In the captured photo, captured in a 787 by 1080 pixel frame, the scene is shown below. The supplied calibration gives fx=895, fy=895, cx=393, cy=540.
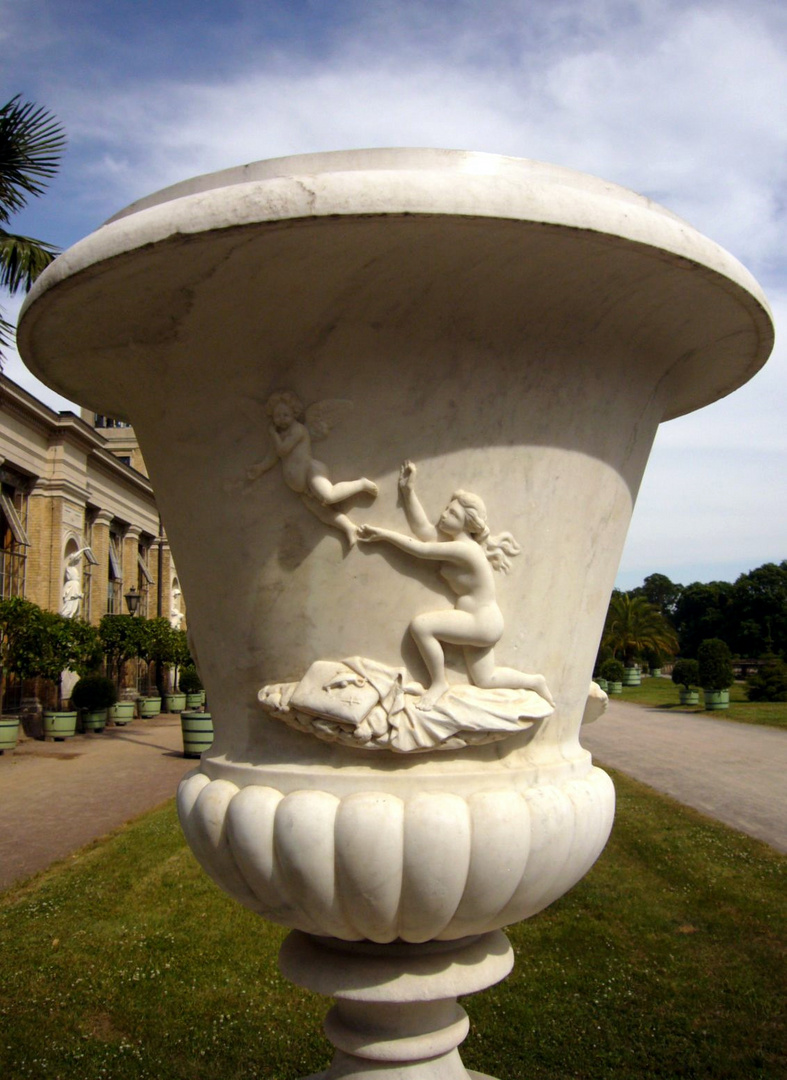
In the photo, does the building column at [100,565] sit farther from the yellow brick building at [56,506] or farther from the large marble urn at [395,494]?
the large marble urn at [395,494]

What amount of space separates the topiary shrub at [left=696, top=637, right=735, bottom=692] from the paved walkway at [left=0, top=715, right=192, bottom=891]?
13447 millimetres

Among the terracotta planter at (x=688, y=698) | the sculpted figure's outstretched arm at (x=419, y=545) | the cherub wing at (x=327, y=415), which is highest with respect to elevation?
Result: the cherub wing at (x=327, y=415)

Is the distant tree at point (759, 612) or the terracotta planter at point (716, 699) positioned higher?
the distant tree at point (759, 612)

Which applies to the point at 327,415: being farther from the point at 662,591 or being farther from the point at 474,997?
the point at 662,591

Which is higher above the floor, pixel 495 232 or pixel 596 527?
pixel 495 232

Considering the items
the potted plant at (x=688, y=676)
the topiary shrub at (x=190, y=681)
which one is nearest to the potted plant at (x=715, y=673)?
the potted plant at (x=688, y=676)

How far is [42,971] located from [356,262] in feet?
15.2

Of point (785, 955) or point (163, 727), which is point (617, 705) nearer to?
point (163, 727)

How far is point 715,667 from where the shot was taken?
2314cm

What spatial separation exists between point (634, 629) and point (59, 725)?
3260cm

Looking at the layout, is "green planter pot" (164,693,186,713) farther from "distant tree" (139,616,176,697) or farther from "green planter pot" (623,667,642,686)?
"green planter pot" (623,667,642,686)

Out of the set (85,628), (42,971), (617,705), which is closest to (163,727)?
(85,628)

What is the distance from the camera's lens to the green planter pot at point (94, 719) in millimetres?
20031

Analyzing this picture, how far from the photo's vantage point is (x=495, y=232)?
5.89ft
